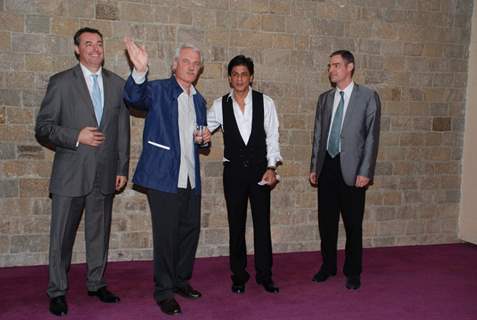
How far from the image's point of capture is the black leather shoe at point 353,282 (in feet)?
13.5

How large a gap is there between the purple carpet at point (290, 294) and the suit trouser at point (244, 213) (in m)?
0.21

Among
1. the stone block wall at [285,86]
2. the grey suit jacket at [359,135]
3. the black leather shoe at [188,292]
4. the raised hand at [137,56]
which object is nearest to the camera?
the raised hand at [137,56]

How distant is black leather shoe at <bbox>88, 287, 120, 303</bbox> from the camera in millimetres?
3707

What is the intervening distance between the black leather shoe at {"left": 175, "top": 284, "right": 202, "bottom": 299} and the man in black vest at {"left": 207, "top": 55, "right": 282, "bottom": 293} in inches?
12.2

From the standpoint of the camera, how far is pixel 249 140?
391 centimetres

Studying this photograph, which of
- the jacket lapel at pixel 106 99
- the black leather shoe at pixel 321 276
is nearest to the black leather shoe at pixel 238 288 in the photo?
the black leather shoe at pixel 321 276

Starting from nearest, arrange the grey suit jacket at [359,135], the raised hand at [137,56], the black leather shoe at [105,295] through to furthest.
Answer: the raised hand at [137,56] < the black leather shoe at [105,295] < the grey suit jacket at [359,135]

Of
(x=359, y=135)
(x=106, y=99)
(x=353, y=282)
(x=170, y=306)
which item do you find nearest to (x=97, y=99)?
(x=106, y=99)

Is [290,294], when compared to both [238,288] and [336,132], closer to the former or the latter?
[238,288]

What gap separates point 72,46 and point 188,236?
2.05m

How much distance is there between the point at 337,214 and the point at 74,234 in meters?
2.13

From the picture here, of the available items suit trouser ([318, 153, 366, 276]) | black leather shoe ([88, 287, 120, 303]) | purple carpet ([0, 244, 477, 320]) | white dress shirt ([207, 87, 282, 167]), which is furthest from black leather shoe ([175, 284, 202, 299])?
suit trouser ([318, 153, 366, 276])

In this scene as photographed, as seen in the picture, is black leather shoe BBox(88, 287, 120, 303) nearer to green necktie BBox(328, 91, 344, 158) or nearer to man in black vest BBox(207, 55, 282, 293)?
man in black vest BBox(207, 55, 282, 293)

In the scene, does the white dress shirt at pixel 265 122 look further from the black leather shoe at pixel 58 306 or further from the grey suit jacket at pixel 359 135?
the black leather shoe at pixel 58 306
